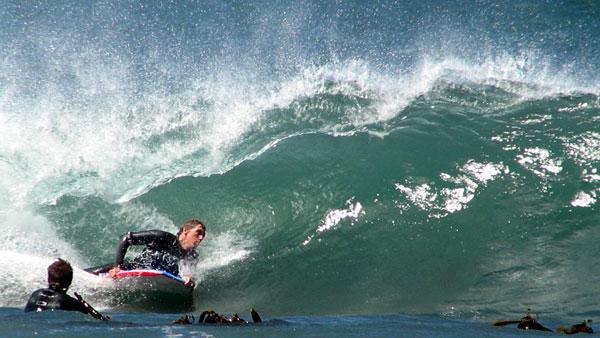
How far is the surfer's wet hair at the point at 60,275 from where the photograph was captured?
5672mm

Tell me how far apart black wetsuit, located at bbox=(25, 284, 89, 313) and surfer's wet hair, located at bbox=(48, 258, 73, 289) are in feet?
0.24

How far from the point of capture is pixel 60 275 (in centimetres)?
568

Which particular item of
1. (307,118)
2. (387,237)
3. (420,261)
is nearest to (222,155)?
(307,118)

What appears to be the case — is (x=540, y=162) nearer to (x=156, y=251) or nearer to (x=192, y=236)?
(x=192, y=236)

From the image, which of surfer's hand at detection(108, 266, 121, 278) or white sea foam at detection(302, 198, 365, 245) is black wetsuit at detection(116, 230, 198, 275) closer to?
surfer's hand at detection(108, 266, 121, 278)

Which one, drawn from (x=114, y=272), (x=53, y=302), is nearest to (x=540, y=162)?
(x=114, y=272)

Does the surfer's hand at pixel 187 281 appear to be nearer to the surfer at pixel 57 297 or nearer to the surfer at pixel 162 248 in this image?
the surfer at pixel 162 248

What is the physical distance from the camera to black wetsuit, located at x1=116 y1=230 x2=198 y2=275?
7.90 m

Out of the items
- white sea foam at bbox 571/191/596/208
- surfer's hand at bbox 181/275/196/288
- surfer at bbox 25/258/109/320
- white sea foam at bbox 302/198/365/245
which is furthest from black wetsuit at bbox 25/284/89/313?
white sea foam at bbox 571/191/596/208

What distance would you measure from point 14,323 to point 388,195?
6.03m

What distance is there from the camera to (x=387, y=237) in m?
8.99

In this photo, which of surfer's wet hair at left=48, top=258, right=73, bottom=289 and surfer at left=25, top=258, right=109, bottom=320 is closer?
surfer at left=25, top=258, right=109, bottom=320

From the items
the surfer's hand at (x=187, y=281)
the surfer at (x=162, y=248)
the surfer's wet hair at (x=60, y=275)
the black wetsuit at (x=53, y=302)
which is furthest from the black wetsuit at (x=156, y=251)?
the black wetsuit at (x=53, y=302)

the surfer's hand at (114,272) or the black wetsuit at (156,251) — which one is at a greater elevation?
the black wetsuit at (156,251)
